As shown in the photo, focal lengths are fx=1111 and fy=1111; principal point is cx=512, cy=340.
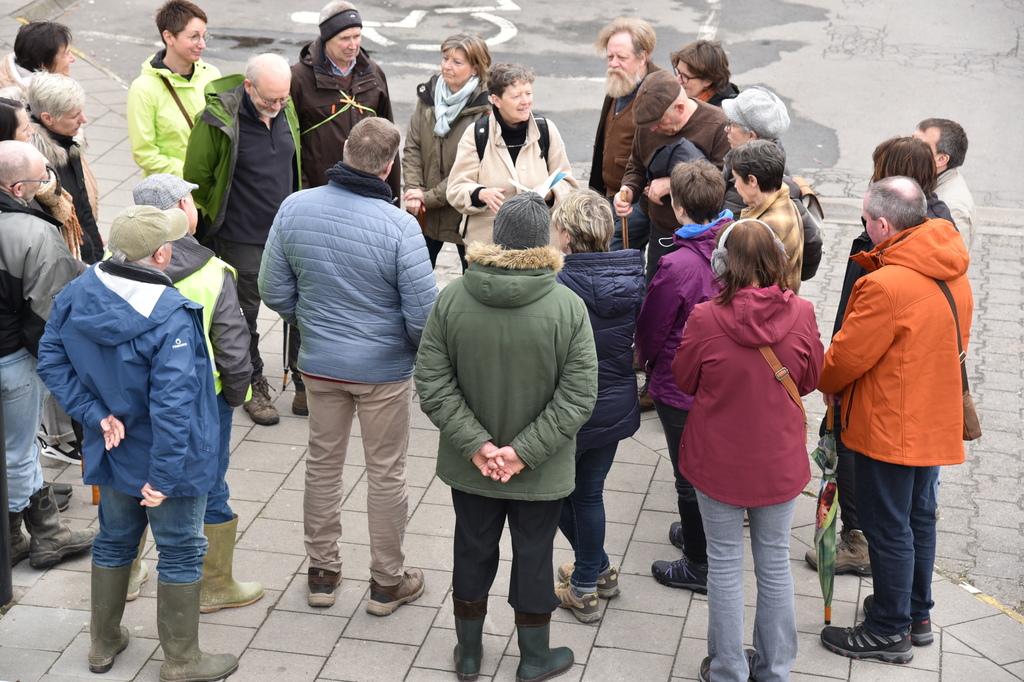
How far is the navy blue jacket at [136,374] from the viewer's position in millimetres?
4008

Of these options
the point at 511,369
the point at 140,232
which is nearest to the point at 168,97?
the point at 140,232

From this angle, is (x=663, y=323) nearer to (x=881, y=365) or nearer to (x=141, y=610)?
(x=881, y=365)

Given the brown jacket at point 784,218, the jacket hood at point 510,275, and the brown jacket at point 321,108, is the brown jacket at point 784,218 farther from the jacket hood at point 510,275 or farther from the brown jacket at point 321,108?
the brown jacket at point 321,108

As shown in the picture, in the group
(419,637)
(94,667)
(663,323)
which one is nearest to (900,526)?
(663,323)

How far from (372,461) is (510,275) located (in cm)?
129

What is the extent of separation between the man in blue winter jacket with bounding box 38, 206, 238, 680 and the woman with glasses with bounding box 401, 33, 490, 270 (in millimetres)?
2459

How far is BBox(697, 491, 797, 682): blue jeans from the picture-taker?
430 cm

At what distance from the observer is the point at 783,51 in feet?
45.7

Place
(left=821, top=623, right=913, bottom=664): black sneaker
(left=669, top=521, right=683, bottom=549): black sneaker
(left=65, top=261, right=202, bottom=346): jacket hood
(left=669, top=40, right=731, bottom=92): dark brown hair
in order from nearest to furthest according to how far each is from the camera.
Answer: (left=65, top=261, right=202, bottom=346): jacket hood
(left=821, top=623, right=913, bottom=664): black sneaker
(left=669, top=521, right=683, bottom=549): black sneaker
(left=669, top=40, right=731, bottom=92): dark brown hair

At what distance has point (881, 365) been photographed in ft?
14.3

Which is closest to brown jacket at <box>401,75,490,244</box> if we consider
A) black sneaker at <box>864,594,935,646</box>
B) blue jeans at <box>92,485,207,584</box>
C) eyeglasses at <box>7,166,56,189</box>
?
eyeglasses at <box>7,166,56,189</box>

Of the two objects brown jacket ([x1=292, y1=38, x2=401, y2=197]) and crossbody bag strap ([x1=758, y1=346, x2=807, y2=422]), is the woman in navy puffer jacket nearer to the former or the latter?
crossbody bag strap ([x1=758, y1=346, x2=807, y2=422])

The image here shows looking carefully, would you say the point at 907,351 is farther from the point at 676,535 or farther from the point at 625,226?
the point at 625,226

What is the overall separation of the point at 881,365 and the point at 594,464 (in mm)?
1232
